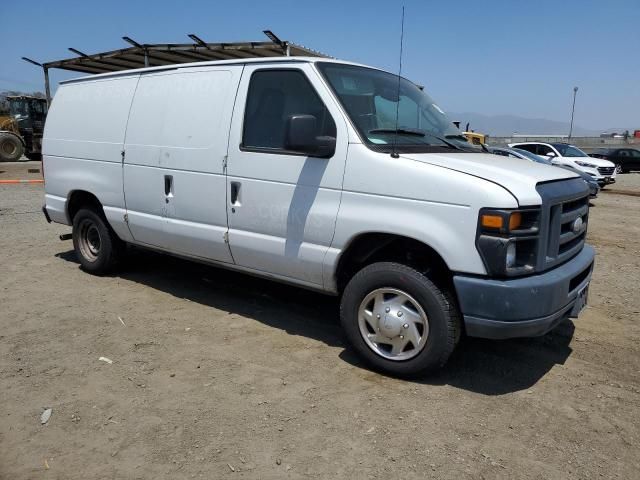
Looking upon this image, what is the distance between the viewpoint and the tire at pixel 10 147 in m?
22.8

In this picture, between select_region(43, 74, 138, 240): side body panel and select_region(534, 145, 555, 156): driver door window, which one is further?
select_region(534, 145, 555, 156): driver door window

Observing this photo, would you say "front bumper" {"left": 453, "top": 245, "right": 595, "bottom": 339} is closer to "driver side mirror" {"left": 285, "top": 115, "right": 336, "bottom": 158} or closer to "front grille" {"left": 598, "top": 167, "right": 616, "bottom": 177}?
"driver side mirror" {"left": 285, "top": 115, "right": 336, "bottom": 158}

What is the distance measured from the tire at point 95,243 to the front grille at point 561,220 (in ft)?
14.7

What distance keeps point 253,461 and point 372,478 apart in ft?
2.07

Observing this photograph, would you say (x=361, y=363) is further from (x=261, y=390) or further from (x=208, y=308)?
(x=208, y=308)

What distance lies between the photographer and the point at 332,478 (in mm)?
2621

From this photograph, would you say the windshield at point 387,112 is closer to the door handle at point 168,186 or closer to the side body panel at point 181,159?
the side body panel at point 181,159

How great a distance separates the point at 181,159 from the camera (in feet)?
15.3

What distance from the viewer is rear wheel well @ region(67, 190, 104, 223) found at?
5.83 m

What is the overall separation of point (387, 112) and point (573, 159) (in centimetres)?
1701

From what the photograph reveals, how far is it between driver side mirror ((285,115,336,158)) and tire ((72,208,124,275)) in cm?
301

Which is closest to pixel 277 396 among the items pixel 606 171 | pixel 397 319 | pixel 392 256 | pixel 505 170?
pixel 397 319

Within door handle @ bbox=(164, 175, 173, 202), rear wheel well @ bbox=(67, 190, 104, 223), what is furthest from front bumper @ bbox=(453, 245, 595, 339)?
rear wheel well @ bbox=(67, 190, 104, 223)

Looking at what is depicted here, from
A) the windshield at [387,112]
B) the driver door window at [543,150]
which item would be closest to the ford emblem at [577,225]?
the windshield at [387,112]
